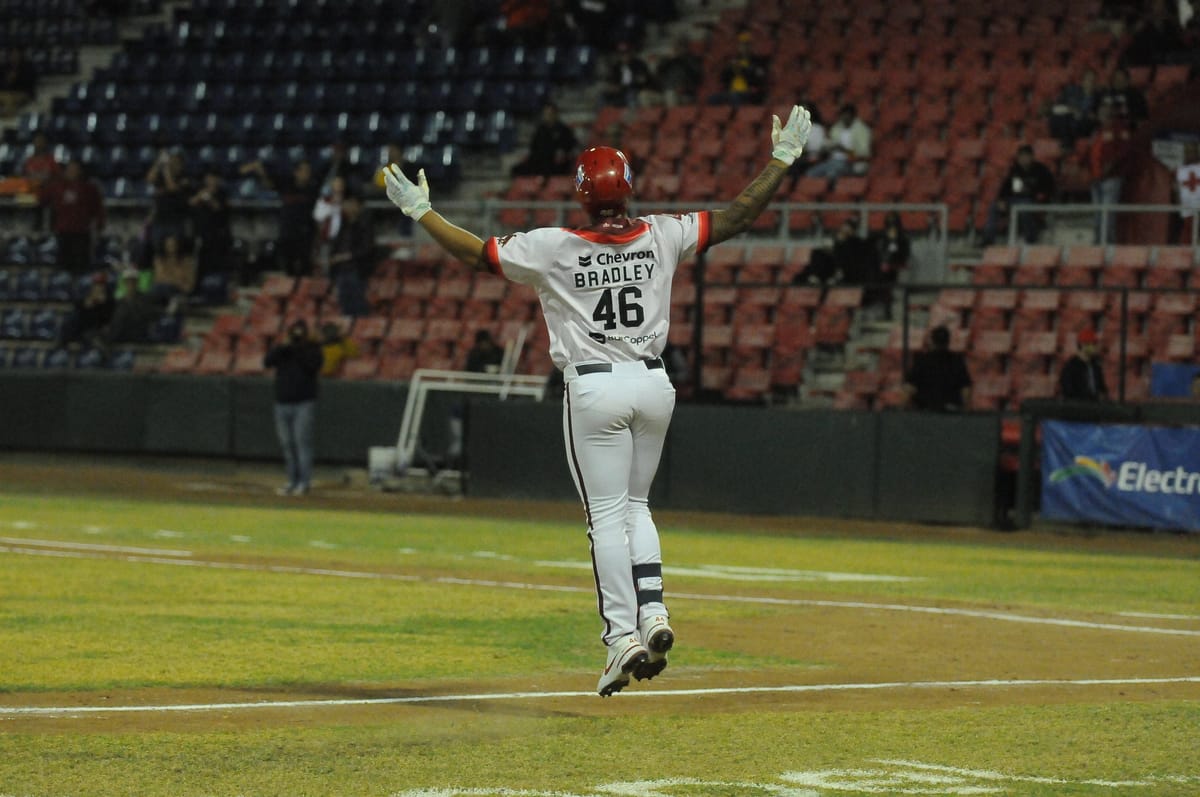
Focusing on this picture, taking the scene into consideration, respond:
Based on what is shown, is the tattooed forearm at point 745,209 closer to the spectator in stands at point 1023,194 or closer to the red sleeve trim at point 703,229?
the red sleeve trim at point 703,229

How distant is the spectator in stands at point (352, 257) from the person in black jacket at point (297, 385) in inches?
176

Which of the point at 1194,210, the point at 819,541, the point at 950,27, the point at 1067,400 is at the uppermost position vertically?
the point at 950,27

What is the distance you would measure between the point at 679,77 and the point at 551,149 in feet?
8.24

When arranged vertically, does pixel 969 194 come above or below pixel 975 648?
above

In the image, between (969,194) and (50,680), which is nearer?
(50,680)

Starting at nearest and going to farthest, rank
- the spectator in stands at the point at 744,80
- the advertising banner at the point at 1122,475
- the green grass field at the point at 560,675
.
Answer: the green grass field at the point at 560,675, the advertising banner at the point at 1122,475, the spectator in stands at the point at 744,80

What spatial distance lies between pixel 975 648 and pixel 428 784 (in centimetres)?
514

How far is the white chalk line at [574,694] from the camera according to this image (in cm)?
848

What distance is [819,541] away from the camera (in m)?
20.1

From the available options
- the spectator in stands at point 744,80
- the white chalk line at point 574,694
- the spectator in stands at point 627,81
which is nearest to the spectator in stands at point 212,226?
the spectator in stands at point 627,81

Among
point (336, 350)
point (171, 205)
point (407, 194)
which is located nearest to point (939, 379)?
point (336, 350)

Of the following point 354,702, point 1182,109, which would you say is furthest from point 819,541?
point 354,702

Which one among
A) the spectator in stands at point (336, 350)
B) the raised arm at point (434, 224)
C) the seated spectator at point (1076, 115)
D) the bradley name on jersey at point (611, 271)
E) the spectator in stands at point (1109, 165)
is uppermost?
the seated spectator at point (1076, 115)

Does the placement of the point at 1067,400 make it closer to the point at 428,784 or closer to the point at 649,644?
the point at 649,644
